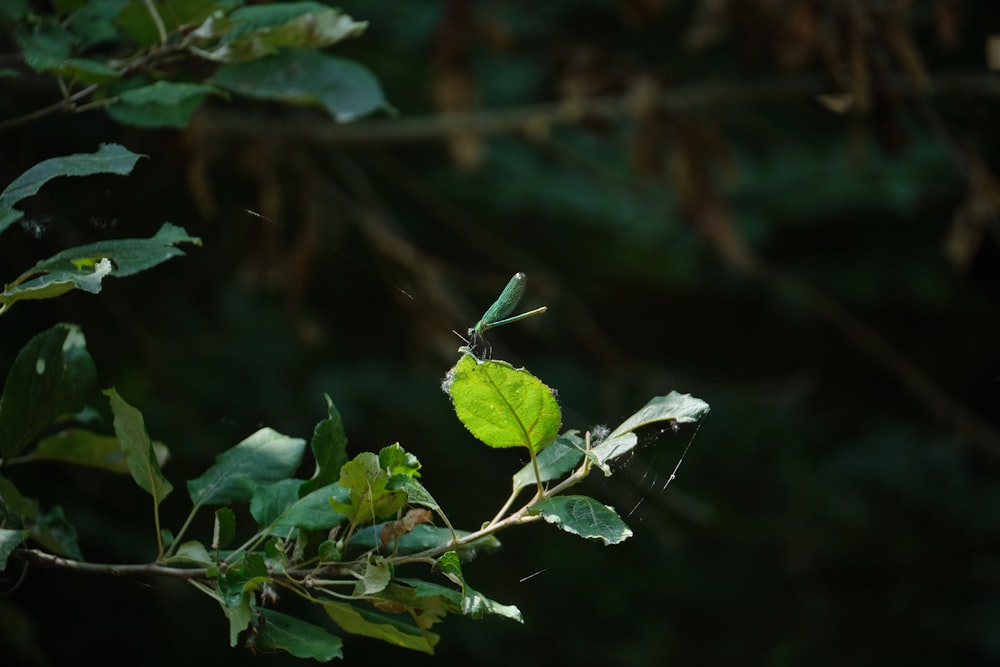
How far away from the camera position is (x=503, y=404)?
1.92 feet

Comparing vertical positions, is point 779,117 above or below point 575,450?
below

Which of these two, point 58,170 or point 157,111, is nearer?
point 58,170

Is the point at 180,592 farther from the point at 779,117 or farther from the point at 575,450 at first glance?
the point at 779,117

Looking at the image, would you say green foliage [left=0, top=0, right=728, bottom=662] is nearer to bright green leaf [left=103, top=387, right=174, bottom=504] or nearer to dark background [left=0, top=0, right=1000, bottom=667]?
bright green leaf [left=103, top=387, right=174, bottom=504]

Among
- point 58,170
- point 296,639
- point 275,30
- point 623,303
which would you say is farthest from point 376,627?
point 623,303

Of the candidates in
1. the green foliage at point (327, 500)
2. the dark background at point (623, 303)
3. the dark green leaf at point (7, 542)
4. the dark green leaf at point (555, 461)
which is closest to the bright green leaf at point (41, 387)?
the green foliage at point (327, 500)

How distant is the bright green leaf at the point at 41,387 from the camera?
678 millimetres

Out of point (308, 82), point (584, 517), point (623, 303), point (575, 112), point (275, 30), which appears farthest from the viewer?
point (623, 303)

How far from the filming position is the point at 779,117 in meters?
3.61

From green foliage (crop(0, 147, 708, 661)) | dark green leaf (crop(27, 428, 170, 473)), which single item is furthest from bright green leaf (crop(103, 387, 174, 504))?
dark green leaf (crop(27, 428, 170, 473))

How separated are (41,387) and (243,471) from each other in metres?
0.16

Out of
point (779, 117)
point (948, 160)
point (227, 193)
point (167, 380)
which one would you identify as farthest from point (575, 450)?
point (779, 117)

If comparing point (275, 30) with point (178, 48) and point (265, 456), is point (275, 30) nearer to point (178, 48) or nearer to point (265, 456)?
point (178, 48)

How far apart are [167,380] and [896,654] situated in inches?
110
